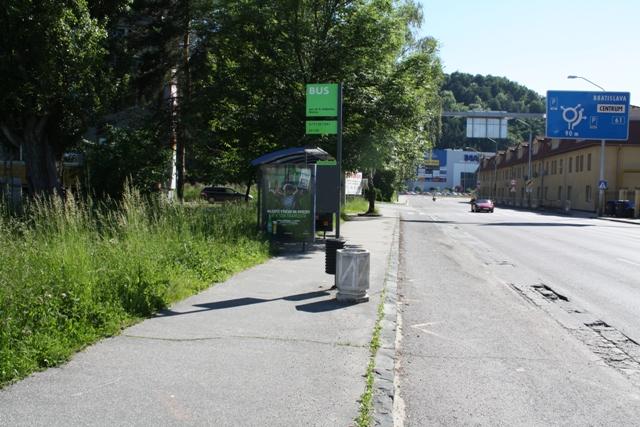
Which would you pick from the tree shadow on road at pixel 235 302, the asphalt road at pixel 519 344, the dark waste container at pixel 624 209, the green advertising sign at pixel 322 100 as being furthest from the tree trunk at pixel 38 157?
the dark waste container at pixel 624 209

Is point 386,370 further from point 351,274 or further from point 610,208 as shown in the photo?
point 610,208

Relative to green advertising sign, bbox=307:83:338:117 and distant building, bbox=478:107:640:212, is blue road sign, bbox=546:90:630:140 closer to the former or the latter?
distant building, bbox=478:107:640:212

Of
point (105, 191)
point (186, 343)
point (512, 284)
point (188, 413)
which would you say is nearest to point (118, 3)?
point (105, 191)

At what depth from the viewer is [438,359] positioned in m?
5.73

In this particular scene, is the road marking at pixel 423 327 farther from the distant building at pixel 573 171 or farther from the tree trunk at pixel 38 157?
the distant building at pixel 573 171

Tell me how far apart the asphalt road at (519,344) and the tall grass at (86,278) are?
299 centimetres

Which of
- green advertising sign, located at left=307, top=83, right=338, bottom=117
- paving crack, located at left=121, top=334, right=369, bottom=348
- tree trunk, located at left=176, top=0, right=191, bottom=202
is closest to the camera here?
paving crack, located at left=121, top=334, right=369, bottom=348

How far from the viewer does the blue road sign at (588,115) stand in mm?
36594

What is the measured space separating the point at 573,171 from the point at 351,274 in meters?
57.7

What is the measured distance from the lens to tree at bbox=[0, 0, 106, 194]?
1669cm

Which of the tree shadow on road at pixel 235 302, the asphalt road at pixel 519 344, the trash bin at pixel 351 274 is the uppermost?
the trash bin at pixel 351 274

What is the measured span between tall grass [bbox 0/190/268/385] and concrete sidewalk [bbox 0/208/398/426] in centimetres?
25

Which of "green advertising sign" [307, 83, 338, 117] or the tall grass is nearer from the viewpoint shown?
the tall grass

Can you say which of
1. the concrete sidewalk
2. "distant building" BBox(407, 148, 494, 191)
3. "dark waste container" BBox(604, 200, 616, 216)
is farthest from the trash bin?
"distant building" BBox(407, 148, 494, 191)
